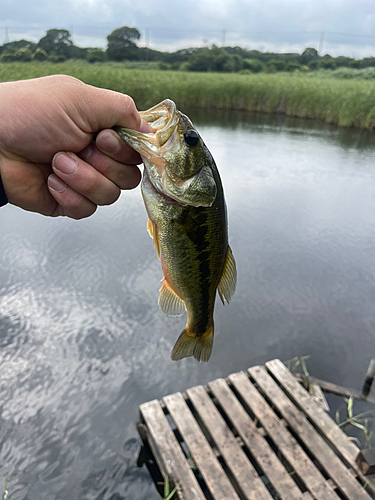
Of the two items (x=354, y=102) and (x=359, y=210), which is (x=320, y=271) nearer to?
(x=359, y=210)

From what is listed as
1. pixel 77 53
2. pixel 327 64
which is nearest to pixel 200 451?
pixel 77 53

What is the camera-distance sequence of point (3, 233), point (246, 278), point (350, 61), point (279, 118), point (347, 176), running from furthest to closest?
point (350, 61)
point (279, 118)
point (347, 176)
point (3, 233)
point (246, 278)

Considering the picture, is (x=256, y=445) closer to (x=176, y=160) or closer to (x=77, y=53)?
(x=176, y=160)

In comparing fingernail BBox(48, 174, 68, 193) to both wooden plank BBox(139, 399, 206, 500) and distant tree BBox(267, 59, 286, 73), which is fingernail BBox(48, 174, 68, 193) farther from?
distant tree BBox(267, 59, 286, 73)

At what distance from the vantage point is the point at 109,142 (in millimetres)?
1612

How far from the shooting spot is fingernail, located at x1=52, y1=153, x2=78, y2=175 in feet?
5.46

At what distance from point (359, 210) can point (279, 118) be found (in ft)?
Result: 35.2

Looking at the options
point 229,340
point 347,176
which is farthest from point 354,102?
point 229,340

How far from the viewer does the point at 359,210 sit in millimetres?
8250

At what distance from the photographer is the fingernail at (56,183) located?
1.78 meters

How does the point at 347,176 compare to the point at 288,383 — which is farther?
the point at 347,176

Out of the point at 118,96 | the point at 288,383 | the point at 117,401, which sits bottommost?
the point at 117,401

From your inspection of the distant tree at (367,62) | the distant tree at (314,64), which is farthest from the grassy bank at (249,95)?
the distant tree at (367,62)

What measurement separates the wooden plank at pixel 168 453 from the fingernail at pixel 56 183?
2.71m
